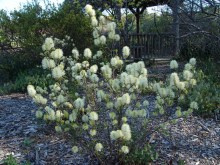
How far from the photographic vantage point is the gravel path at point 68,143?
134 inches

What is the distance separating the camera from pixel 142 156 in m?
3.05

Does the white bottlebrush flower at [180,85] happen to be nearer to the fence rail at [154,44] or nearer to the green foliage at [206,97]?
the green foliage at [206,97]

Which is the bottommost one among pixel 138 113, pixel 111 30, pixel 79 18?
pixel 138 113

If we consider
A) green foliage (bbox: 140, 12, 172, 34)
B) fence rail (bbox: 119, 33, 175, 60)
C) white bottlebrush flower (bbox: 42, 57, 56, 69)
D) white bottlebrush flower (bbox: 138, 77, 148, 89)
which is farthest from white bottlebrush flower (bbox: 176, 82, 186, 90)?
green foliage (bbox: 140, 12, 172, 34)

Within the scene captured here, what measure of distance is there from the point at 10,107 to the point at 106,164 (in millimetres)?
3139

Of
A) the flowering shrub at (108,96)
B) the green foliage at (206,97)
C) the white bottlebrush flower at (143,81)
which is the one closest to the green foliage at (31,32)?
the green foliage at (206,97)

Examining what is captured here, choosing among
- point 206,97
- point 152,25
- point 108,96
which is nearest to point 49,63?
point 108,96

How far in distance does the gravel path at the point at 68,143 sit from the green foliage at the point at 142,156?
0.17 metres

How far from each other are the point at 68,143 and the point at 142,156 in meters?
1.05

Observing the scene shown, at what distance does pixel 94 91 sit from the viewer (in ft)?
10.1

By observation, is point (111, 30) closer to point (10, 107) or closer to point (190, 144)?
point (190, 144)

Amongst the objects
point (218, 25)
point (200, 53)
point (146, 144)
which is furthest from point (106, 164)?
point (200, 53)

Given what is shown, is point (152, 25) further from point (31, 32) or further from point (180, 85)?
point (180, 85)

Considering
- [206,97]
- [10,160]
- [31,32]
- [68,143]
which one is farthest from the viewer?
[31,32]
